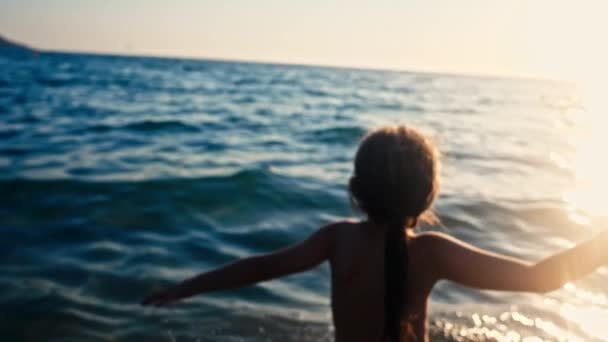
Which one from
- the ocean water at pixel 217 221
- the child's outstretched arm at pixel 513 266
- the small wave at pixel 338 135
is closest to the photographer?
the child's outstretched arm at pixel 513 266

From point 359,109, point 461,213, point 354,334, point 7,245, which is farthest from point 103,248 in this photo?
point 359,109

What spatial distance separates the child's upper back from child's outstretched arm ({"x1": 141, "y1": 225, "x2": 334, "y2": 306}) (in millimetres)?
65

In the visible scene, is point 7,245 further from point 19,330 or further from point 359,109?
point 359,109

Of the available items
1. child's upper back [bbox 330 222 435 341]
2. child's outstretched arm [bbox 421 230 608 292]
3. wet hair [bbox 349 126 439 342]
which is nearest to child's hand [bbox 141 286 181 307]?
child's upper back [bbox 330 222 435 341]

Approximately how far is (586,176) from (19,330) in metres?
11.1

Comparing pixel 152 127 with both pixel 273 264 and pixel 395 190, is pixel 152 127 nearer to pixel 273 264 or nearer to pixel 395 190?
pixel 273 264

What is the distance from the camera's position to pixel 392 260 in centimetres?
266

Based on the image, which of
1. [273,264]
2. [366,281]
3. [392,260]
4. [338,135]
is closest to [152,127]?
[338,135]

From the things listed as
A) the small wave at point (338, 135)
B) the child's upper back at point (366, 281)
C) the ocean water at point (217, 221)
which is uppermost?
the child's upper back at point (366, 281)

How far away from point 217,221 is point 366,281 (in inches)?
199

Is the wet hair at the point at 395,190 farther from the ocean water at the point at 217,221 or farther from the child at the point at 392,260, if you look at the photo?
the ocean water at the point at 217,221

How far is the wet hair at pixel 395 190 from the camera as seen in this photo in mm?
2520

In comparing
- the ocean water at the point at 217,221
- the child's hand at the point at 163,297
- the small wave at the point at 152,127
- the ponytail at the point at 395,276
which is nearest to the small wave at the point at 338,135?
the ocean water at the point at 217,221

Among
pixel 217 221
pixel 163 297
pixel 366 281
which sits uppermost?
pixel 366 281
